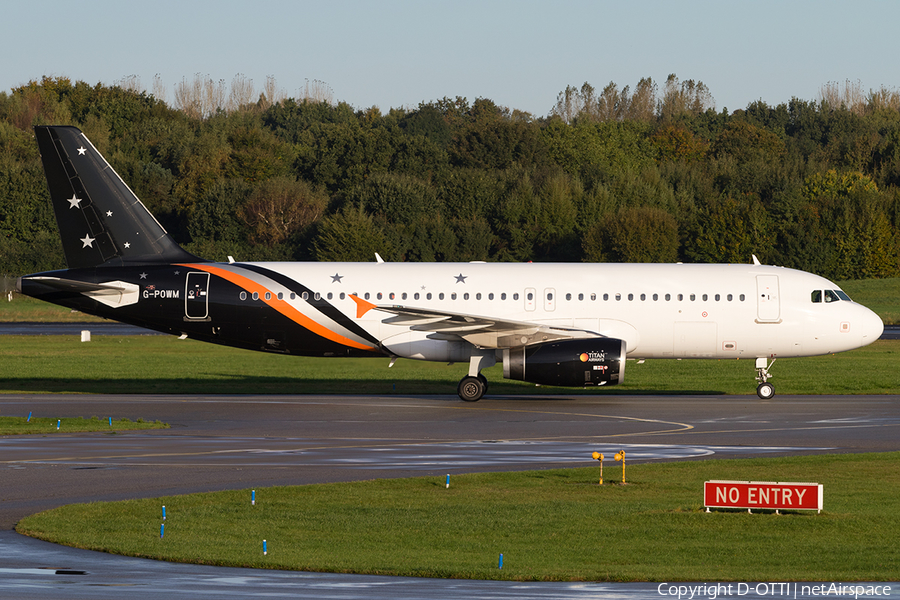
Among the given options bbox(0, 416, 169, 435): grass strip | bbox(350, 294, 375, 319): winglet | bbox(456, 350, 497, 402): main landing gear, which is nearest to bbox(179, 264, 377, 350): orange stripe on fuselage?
bbox(350, 294, 375, 319): winglet

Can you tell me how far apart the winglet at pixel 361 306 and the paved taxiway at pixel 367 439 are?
2828 millimetres

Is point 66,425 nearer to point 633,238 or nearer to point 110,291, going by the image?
point 110,291

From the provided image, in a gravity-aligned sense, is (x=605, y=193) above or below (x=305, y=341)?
above

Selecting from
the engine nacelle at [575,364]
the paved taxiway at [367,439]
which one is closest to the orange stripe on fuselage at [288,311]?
the paved taxiway at [367,439]

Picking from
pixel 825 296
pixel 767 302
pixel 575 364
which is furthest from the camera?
pixel 825 296

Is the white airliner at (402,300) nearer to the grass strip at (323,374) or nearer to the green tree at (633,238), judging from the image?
the grass strip at (323,374)

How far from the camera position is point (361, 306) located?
122 feet

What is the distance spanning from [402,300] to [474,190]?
7620 cm

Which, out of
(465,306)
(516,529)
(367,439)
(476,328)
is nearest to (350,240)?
(465,306)

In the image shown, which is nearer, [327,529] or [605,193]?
[327,529]

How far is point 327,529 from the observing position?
55.5ft

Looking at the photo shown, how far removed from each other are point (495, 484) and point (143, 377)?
89.9 feet

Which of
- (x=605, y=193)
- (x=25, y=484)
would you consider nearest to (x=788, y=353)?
(x=25, y=484)

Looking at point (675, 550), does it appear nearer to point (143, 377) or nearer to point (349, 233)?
point (143, 377)
